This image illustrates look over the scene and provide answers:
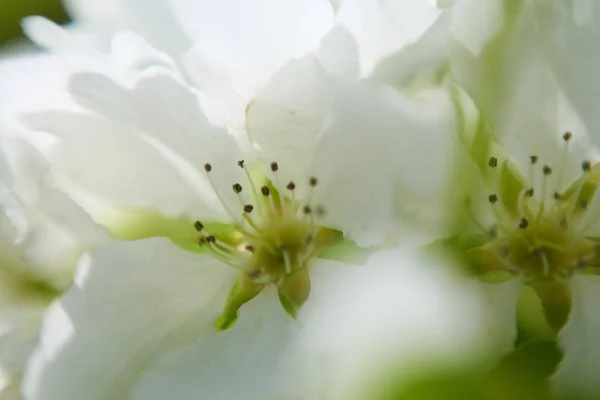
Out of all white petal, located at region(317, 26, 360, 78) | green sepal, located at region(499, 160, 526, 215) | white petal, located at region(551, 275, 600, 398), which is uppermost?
white petal, located at region(317, 26, 360, 78)

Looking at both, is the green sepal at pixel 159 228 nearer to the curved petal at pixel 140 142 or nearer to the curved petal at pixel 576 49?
the curved petal at pixel 140 142

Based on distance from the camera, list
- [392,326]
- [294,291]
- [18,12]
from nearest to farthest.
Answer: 1. [392,326]
2. [294,291]
3. [18,12]

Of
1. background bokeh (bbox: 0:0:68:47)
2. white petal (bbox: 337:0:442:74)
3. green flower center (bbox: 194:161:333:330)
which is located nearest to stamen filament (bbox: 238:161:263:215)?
green flower center (bbox: 194:161:333:330)

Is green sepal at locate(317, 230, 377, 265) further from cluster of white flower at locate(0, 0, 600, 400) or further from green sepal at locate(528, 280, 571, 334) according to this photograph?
green sepal at locate(528, 280, 571, 334)

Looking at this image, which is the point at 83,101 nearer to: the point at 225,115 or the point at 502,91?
the point at 225,115

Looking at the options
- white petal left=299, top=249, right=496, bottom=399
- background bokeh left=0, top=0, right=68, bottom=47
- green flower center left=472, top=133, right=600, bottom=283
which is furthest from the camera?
background bokeh left=0, top=0, right=68, bottom=47

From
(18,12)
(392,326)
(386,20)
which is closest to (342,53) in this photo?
(386,20)

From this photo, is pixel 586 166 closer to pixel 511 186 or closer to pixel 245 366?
pixel 511 186

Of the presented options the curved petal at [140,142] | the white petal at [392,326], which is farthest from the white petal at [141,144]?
the white petal at [392,326]

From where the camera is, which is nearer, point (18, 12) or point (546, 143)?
point (546, 143)
